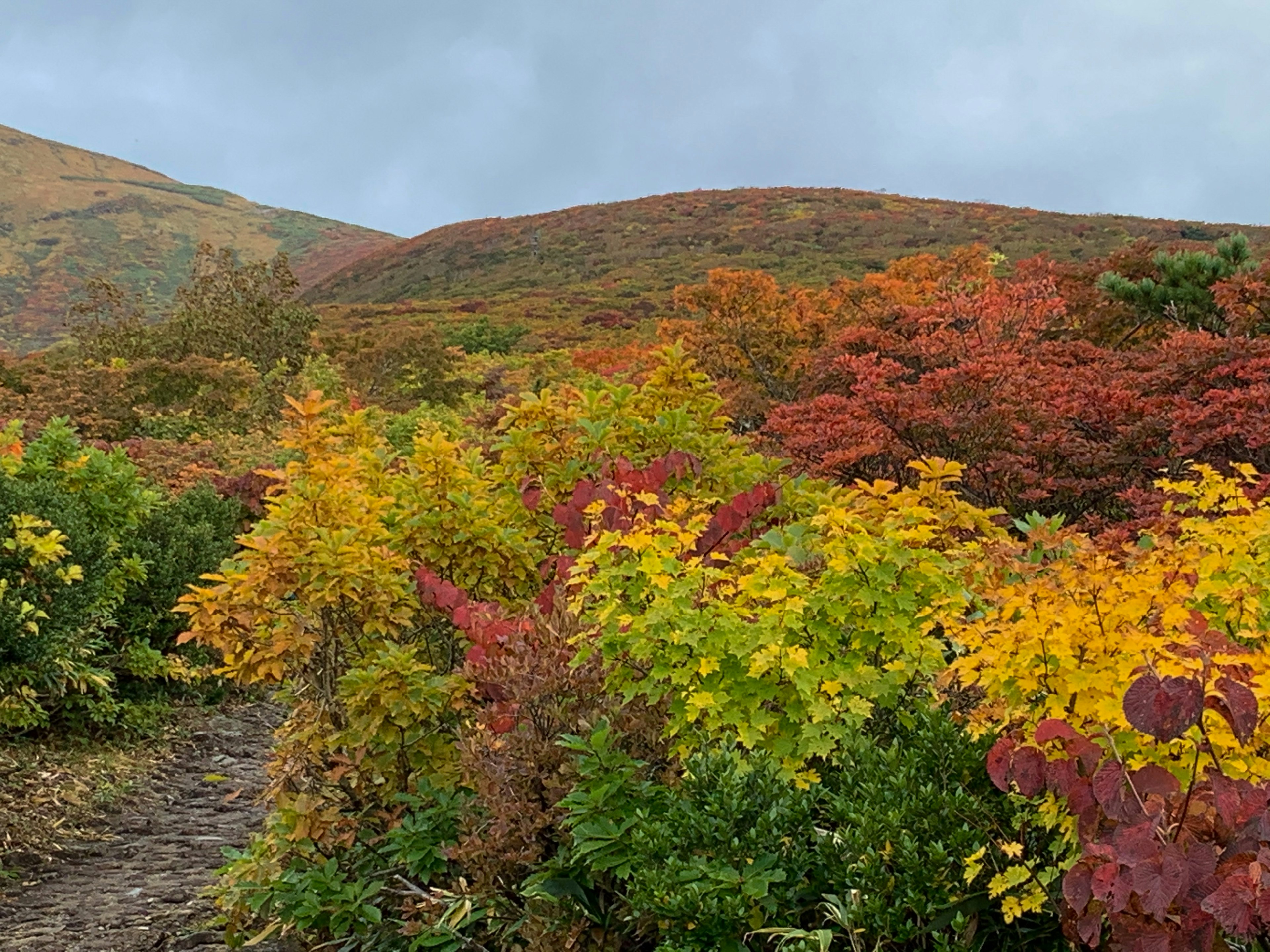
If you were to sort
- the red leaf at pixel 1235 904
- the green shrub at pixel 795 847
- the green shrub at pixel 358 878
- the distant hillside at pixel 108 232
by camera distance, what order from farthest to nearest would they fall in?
the distant hillside at pixel 108 232 → the green shrub at pixel 358 878 → the green shrub at pixel 795 847 → the red leaf at pixel 1235 904

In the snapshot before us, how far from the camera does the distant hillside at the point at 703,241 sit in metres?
31.6

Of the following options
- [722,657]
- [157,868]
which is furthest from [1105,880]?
[157,868]

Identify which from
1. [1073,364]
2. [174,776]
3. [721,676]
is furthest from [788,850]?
[1073,364]

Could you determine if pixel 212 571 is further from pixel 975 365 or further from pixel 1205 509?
pixel 1205 509

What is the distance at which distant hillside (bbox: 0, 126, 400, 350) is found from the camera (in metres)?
53.3

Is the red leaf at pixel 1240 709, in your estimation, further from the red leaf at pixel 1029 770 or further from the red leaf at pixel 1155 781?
the red leaf at pixel 1029 770

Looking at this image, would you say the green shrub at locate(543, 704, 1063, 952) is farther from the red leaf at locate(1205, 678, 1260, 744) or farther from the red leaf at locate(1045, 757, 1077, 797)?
the red leaf at locate(1205, 678, 1260, 744)

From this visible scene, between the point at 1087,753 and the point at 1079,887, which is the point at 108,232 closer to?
the point at 1087,753

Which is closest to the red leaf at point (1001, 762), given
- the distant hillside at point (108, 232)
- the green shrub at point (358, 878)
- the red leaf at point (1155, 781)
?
the red leaf at point (1155, 781)

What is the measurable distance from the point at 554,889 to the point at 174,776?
3486 millimetres

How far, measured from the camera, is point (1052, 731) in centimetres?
174

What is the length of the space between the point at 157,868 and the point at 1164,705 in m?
3.92

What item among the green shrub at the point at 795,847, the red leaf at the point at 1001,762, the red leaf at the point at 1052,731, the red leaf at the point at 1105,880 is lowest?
the green shrub at the point at 795,847

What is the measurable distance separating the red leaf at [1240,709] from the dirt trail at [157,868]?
2.90 metres
